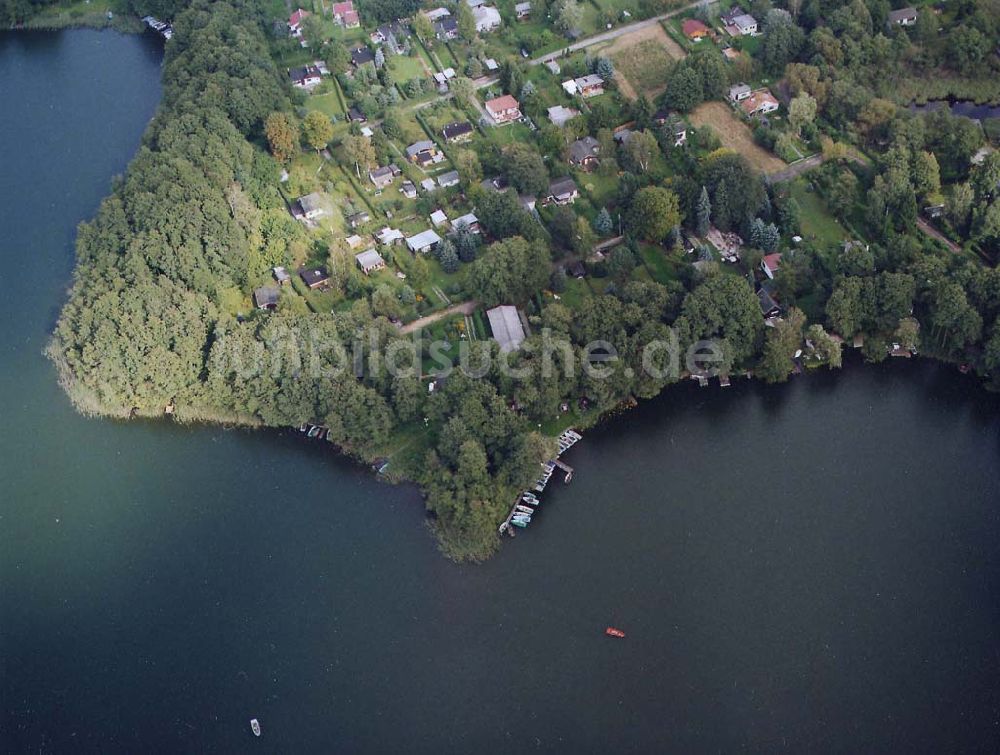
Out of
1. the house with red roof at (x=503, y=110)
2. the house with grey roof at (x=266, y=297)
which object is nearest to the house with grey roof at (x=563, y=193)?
the house with red roof at (x=503, y=110)

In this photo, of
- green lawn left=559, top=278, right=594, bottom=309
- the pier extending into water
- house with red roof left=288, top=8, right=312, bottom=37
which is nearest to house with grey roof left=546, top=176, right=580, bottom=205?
green lawn left=559, top=278, right=594, bottom=309

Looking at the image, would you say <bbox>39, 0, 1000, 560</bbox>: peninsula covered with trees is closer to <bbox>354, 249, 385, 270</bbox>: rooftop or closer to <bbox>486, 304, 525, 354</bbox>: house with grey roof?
<bbox>354, 249, 385, 270</bbox>: rooftop

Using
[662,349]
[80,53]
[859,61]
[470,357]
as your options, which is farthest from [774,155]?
[80,53]

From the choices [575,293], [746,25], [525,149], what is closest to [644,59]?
[746,25]

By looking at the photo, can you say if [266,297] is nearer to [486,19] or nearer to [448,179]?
[448,179]

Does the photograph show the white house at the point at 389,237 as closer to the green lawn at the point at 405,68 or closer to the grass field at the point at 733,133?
the green lawn at the point at 405,68
